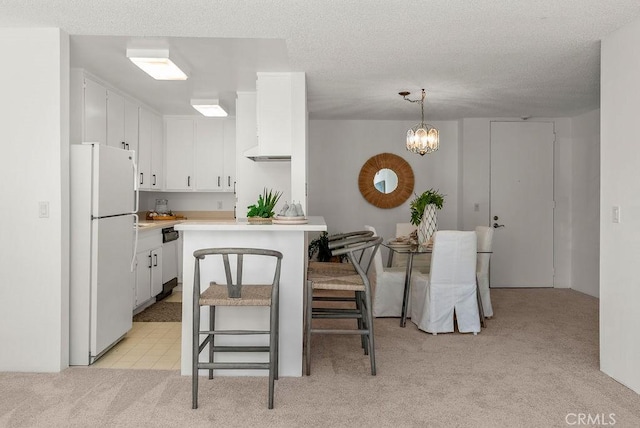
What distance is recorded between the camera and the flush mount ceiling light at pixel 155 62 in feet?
12.0

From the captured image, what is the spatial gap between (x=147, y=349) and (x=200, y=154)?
325 cm

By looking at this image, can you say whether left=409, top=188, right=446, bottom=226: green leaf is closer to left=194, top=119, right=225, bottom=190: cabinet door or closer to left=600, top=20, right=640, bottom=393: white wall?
left=600, top=20, right=640, bottom=393: white wall

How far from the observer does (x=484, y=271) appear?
4.93m

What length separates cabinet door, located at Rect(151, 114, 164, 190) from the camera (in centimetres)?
613

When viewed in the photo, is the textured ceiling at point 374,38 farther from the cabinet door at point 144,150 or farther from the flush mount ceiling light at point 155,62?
the cabinet door at point 144,150

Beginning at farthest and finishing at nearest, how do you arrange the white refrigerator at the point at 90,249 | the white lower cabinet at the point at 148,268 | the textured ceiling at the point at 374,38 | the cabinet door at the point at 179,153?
the cabinet door at the point at 179,153
the white lower cabinet at the point at 148,268
the white refrigerator at the point at 90,249
the textured ceiling at the point at 374,38

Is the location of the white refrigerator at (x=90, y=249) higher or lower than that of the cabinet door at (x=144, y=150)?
lower

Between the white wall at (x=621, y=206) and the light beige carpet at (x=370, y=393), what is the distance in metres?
0.24

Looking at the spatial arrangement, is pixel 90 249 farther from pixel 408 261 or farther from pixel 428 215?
pixel 428 215

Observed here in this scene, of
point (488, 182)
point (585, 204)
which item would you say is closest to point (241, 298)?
point (488, 182)

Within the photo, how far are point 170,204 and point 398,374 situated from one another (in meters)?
4.54

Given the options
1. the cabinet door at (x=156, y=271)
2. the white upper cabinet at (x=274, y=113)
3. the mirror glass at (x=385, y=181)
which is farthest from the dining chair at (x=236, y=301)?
the mirror glass at (x=385, y=181)

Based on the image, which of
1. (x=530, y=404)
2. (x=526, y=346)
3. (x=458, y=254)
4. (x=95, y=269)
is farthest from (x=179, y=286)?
(x=530, y=404)

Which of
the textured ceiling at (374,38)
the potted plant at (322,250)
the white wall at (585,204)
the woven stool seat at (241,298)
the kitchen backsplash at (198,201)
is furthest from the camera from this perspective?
the kitchen backsplash at (198,201)
